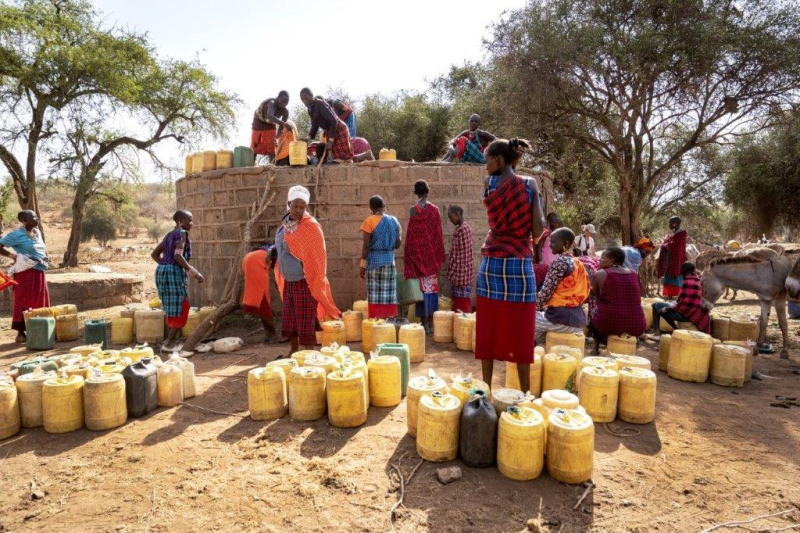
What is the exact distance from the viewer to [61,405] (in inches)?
137

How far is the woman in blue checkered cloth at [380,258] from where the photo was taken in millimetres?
5973

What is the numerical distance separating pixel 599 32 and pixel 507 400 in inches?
416

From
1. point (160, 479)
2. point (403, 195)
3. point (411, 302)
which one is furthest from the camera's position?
point (403, 195)

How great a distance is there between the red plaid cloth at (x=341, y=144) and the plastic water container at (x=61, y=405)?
5086 millimetres

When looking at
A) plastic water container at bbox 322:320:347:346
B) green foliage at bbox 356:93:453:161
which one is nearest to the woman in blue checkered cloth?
plastic water container at bbox 322:320:347:346

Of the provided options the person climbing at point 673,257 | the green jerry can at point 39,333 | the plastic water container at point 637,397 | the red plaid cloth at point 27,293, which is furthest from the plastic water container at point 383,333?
the person climbing at point 673,257

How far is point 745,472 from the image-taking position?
290 cm

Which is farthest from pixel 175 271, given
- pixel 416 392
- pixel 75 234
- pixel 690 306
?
pixel 75 234

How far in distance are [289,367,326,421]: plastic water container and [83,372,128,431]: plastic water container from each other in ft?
4.42

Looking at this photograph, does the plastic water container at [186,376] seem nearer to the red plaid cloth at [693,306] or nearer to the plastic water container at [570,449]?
the plastic water container at [570,449]

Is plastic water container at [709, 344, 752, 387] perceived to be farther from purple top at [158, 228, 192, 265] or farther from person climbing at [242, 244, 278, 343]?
purple top at [158, 228, 192, 265]

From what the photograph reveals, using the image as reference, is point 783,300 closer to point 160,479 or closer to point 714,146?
point 160,479

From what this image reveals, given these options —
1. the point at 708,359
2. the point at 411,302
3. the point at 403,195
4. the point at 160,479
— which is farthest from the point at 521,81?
the point at 160,479

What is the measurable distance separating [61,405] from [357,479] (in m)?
2.40
